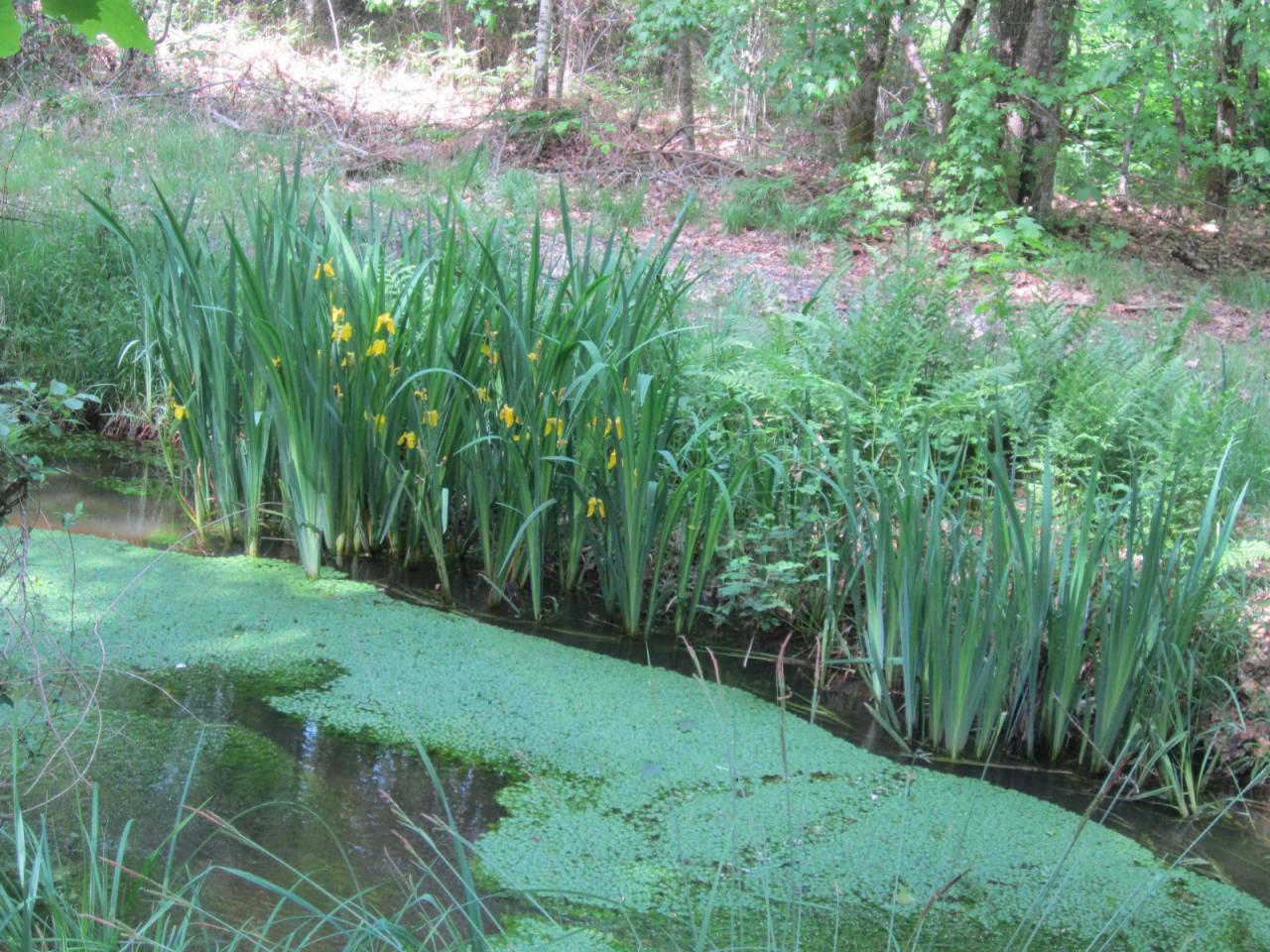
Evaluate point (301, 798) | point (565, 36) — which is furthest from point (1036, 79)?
point (301, 798)

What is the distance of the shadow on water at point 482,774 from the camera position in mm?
2158

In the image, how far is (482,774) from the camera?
7.68ft

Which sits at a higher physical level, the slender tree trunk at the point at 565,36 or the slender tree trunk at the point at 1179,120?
the slender tree trunk at the point at 565,36

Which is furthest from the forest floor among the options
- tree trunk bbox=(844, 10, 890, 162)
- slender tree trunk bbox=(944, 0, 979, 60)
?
slender tree trunk bbox=(944, 0, 979, 60)

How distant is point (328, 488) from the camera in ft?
10.5

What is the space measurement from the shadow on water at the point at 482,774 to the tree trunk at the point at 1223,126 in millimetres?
7068

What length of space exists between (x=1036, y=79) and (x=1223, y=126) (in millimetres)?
2629

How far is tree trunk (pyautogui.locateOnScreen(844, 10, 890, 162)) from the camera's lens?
8.05 metres

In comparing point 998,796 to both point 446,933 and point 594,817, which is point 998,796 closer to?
point 594,817

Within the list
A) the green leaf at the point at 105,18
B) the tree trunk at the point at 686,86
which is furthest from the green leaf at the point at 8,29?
the tree trunk at the point at 686,86

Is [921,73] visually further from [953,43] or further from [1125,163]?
[1125,163]

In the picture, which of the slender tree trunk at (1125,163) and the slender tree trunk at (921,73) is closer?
the slender tree trunk at (921,73)

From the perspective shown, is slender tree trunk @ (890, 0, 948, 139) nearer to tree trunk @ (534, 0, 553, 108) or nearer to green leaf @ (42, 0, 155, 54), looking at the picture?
tree trunk @ (534, 0, 553, 108)

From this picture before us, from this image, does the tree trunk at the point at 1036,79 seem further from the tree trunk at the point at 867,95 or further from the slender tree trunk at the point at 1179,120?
the tree trunk at the point at 867,95
